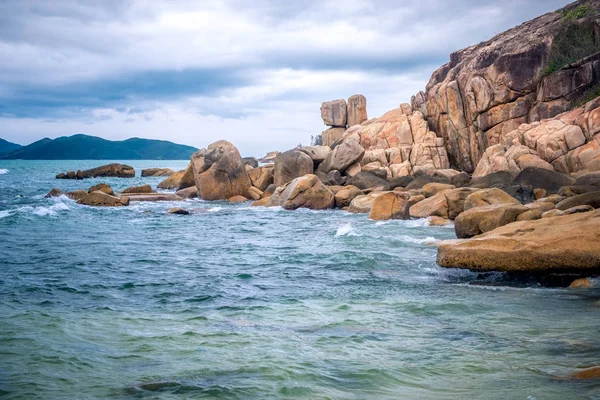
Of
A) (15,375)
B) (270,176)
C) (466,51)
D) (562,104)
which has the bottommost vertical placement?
(15,375)

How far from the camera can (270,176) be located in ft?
138

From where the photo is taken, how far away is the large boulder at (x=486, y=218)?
50.5 feet

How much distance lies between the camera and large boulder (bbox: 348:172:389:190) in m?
34.9

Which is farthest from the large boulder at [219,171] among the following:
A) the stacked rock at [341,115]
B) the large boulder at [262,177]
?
the stacked rock at [341,115]

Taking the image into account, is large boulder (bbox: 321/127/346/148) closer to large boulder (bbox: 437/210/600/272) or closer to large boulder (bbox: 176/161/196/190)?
large boulder (bbox: 176/161/196/190)

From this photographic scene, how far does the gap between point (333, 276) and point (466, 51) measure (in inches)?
1725

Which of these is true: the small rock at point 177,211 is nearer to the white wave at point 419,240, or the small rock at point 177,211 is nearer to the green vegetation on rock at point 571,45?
the white wave at point 419,240

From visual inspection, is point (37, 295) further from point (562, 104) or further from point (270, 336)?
point (562, 104)

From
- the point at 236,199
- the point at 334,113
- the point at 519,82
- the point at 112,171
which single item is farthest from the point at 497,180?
the point at 112,171

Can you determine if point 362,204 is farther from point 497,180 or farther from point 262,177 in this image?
point 262,177

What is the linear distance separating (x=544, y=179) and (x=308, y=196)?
12576mm

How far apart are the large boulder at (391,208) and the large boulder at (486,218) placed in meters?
8.98

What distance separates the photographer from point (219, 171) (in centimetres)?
3912

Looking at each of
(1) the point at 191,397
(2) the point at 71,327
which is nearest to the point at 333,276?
(2) the point at 71,327
